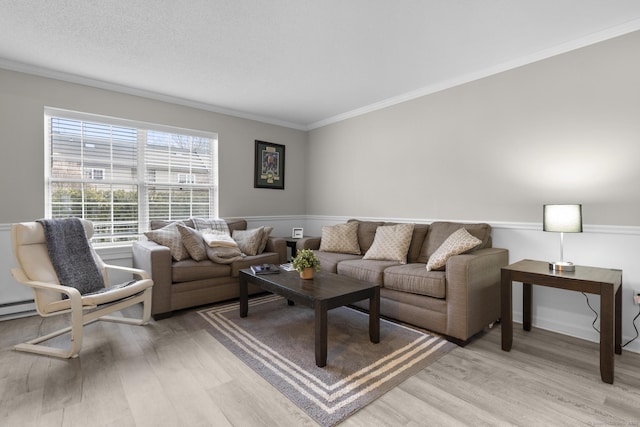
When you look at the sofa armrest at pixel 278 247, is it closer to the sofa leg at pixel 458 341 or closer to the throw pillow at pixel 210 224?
the throw pillow at pixel 210 224

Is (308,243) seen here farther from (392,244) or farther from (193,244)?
(193,244)

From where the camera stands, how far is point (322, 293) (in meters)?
2.32

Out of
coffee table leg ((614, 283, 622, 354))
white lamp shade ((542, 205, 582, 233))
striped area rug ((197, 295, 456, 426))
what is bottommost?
striped area rug ((197, 295, 456, 426))

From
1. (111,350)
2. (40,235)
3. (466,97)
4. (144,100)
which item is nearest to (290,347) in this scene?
(111,350)

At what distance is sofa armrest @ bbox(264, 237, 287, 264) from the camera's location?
13.1 ft

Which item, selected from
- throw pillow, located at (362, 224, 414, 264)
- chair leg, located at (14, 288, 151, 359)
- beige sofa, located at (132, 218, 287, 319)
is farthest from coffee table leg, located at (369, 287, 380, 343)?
chair leg, located at (14, 288, 151, 359)

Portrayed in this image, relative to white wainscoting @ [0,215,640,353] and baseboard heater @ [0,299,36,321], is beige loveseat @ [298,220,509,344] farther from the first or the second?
baseboard heater @ [0,299,36,321]

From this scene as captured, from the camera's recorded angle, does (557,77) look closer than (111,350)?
No

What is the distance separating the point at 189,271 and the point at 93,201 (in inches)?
59.5

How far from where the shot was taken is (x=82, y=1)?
6.93 feet

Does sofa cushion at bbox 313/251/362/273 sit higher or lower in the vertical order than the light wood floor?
higher

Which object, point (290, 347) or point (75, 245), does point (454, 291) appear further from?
point (75, 245)

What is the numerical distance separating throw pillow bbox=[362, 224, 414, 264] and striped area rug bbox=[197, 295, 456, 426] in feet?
2.13

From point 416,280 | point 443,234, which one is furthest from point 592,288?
point 443,234
